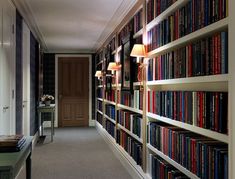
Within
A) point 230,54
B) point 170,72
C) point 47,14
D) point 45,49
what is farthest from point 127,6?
point 45,49

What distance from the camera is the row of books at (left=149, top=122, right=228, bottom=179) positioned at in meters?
1.87

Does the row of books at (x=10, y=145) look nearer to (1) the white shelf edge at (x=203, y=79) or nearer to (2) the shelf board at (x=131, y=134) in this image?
(1) the white shelf edge at (x=203, y=79)

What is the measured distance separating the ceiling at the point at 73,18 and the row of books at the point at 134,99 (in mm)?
1247

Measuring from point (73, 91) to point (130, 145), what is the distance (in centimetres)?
572

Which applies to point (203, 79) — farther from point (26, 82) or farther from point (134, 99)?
point (26, 82)

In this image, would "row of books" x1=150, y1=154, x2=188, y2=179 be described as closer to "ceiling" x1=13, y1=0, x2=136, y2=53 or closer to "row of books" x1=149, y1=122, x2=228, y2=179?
"row of books" x1=149, y1=122, x2=228, y2=179

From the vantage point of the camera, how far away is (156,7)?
3.09 metres

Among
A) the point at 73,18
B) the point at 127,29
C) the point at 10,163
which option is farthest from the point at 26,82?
the point at 10,163

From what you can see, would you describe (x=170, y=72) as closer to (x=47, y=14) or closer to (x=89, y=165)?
(x=89, y=165)

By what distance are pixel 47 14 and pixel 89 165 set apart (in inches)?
99.7

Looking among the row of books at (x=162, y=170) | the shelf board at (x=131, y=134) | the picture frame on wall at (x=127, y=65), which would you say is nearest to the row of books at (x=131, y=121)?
the shelf board at (x=131, y=134)

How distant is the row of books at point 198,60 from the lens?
1.82m

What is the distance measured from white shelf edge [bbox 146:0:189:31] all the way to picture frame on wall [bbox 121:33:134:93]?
726mm

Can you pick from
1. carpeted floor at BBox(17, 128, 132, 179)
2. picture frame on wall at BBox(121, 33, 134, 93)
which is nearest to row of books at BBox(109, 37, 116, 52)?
picture frame on wall at BBox(121, 33, 134, 93)
